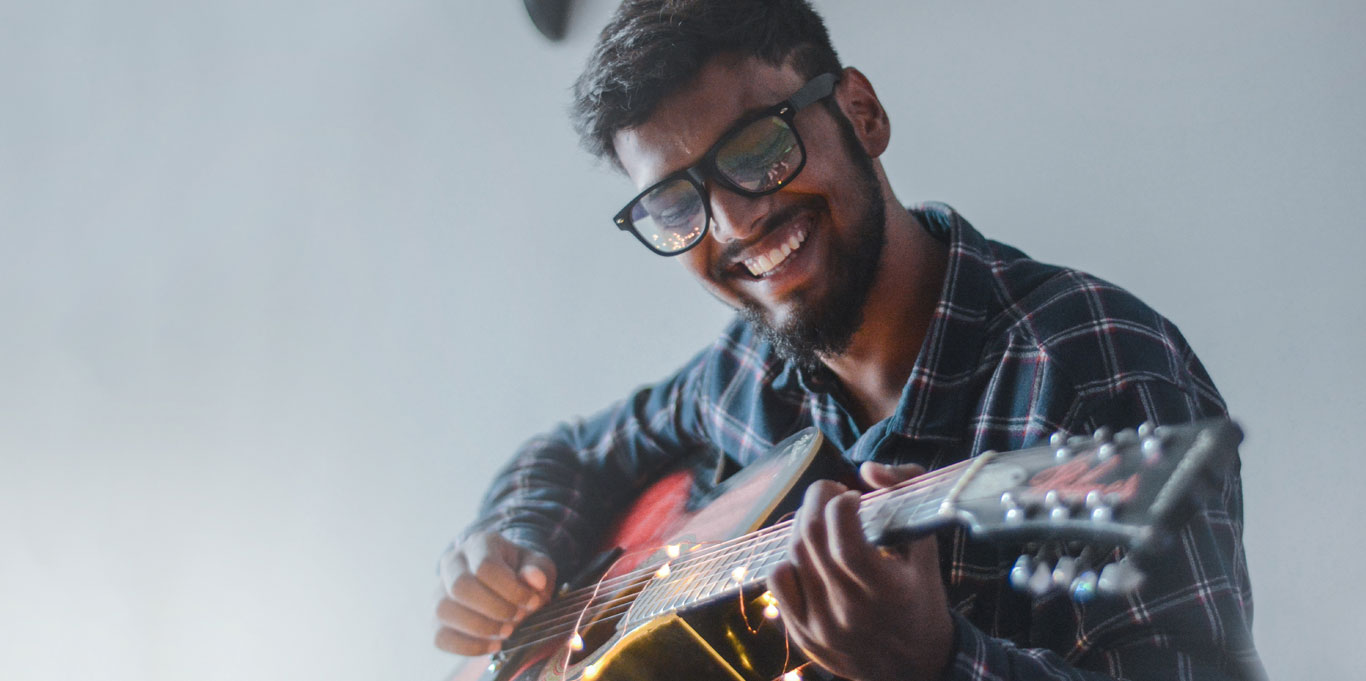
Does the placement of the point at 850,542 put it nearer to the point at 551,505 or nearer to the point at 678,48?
the point at 678,48

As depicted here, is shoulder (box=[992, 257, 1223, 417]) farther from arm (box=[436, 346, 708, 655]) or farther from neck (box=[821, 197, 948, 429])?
arm (box=[436, 346, 708, 655])

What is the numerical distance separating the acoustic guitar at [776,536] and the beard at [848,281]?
103 mm

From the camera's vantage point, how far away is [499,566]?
112cm

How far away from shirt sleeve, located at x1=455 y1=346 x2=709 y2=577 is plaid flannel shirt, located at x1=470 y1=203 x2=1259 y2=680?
43 millimetres

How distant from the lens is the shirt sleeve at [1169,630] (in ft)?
2.08

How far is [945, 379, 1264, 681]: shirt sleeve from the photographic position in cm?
63

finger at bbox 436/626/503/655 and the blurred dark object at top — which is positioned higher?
the blurred dark object at top

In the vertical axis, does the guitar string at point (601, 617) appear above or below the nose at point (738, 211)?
below

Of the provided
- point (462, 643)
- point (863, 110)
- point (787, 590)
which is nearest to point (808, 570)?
point (787, 590)

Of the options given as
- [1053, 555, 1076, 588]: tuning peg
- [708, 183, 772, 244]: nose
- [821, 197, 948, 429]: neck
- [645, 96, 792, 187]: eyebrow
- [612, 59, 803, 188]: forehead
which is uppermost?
[612, 59, 803, 188]: forehead

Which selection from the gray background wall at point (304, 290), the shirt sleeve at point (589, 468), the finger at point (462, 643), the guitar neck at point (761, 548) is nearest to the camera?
the guitar neck at point (761, 548)

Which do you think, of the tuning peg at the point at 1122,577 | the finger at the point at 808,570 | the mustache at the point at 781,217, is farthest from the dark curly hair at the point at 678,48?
the tuning peg at the point at 1122,577

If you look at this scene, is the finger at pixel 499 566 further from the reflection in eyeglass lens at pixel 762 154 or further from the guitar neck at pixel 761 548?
the reflection in eyeglass lens at pixel 762 154

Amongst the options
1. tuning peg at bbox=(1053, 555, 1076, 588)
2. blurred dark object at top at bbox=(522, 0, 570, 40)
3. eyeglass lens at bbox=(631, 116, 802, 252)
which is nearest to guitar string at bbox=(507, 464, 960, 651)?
tuning peg at bbox=(1053, 555, 1076, 588)
